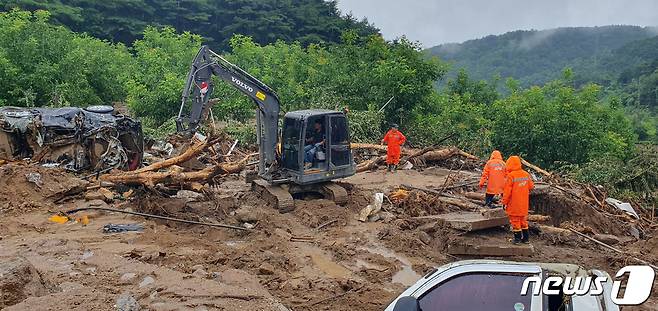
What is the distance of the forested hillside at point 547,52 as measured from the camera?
3337 inches

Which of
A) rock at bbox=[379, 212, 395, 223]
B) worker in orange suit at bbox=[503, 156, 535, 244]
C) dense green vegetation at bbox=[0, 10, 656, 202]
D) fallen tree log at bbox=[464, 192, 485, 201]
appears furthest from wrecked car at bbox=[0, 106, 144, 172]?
worker in orange suit at bbox=[503, 156, 535, 244]

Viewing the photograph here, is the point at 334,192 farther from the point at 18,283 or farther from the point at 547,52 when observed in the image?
the point at 547,52

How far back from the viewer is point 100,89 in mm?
26625

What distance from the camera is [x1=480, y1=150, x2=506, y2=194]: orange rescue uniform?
36.9ft

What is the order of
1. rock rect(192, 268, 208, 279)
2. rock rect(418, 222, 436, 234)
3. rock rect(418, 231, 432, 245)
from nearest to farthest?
rock rect(192, 268, 208, 279), rock rect(418, 231, 432, 245), rock rect(418, 222, 436, 234)

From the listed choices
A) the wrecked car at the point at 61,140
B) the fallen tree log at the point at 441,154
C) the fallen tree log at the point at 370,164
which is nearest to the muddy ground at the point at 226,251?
the wrecked car at the point at 61,140

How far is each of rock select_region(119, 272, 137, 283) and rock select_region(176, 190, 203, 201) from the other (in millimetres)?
4379

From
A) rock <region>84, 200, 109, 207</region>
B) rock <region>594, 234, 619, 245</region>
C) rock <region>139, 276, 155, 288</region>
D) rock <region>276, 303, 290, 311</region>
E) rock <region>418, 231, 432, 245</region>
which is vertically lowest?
rock <region>594, 234, 619, 245</region>

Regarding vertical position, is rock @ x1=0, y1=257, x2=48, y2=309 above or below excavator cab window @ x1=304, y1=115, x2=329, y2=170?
below

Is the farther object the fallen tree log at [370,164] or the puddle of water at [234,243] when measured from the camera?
the fallen tree log at [370,164]

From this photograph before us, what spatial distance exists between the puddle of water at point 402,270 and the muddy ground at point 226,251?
36 millimetres

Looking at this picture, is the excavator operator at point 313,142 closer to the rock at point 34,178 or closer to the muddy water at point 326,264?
the muddy water at point 326,264

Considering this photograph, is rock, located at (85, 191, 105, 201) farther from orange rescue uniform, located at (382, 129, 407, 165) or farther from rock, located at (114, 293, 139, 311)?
orange rescue uniform, located at (382, 129, 407, 165)

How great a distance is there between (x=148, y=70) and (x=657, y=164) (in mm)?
23244
